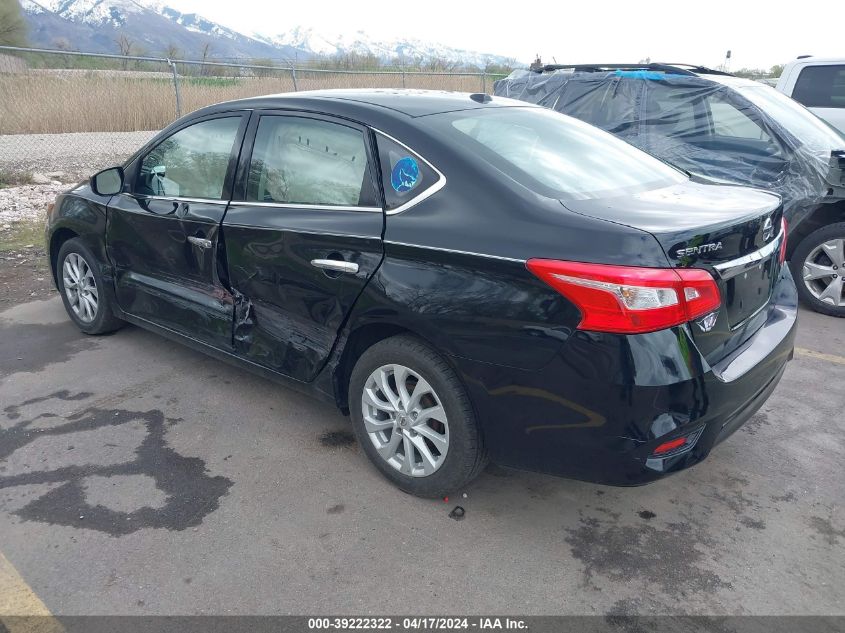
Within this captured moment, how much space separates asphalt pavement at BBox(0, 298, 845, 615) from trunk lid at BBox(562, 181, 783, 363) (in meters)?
0.82

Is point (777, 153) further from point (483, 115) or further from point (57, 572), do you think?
point (57, 572)

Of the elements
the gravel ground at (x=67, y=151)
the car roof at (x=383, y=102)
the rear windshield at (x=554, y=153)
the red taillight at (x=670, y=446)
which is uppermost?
the car roof at (x=383, y=102)

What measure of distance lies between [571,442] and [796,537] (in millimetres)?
1106

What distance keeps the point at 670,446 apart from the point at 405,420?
42.8 inches

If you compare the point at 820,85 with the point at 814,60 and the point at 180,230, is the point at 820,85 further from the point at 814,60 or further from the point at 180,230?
the point at 180,230

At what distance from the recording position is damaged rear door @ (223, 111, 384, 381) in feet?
9.97

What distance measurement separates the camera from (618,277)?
232cm

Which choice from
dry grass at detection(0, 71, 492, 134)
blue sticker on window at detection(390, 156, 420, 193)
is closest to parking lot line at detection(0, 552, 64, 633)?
blue sticker on window at detection(390, 156, 420, 193)

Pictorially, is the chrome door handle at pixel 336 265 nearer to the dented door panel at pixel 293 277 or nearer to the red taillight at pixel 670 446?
the dented door panel at pixel 293 277

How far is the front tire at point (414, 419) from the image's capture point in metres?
2.79

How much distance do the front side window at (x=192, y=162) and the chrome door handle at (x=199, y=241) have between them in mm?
230

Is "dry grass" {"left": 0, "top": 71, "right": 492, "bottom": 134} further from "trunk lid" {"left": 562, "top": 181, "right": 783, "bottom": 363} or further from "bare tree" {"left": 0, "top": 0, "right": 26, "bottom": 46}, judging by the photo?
"bare tree" {"left": 0, "top": 0, "right": 26, "bottom": 46}

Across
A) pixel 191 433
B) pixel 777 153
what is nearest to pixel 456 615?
pixel 191 433

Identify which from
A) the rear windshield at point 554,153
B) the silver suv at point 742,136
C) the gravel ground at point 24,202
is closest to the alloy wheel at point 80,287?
the rear windshield at point 554,153
